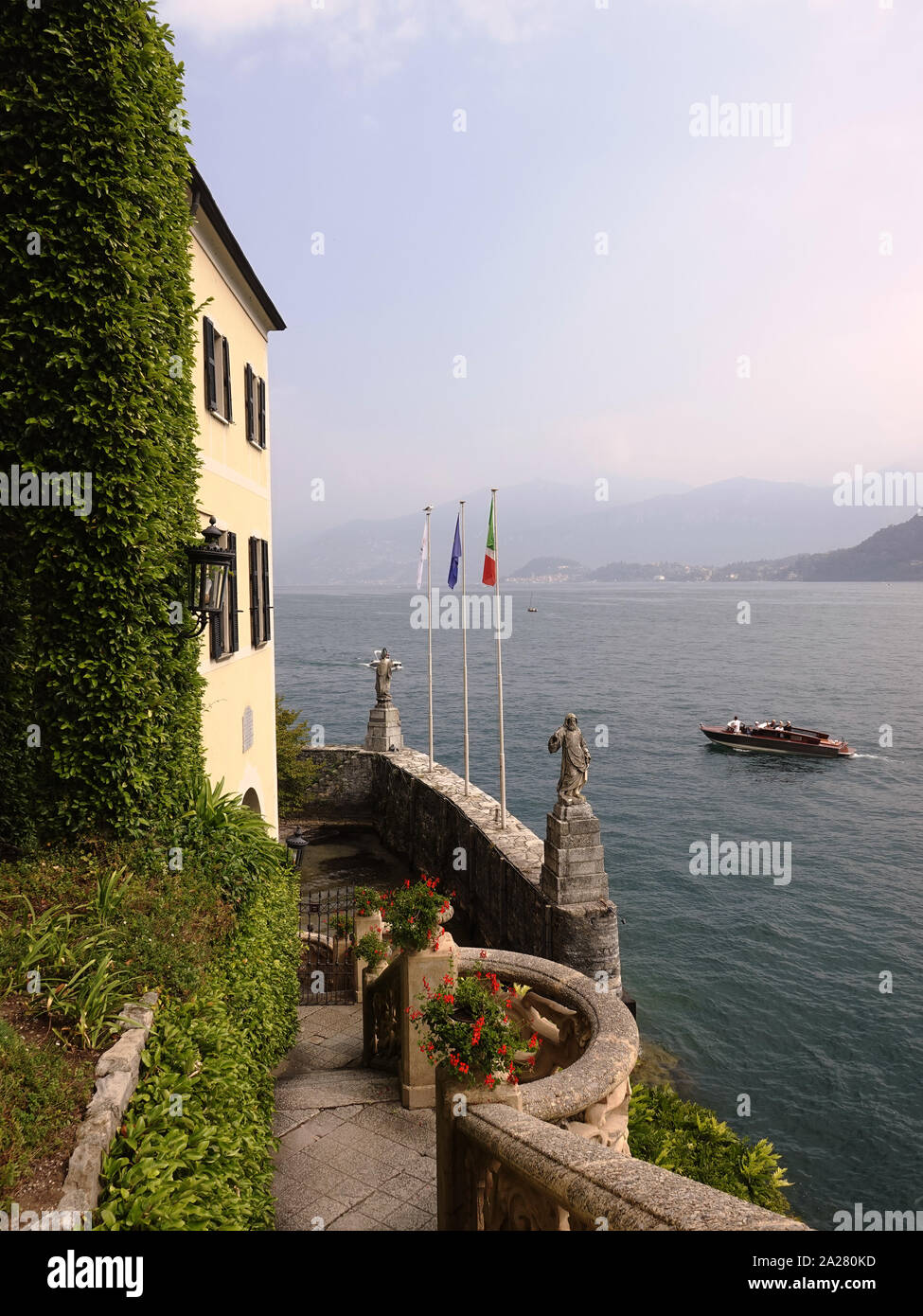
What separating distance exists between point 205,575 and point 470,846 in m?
17.1

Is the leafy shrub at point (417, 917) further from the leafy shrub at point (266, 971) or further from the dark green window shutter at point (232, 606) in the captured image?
the dark green window shutter at point (232, 606)

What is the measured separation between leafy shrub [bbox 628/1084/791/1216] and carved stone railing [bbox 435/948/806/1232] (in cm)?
729

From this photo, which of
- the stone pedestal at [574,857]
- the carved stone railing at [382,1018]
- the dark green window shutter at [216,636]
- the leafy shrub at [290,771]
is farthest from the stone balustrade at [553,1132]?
the leafy shrub at [290,771]

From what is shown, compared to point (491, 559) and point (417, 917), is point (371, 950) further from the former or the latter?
point (491, 559)

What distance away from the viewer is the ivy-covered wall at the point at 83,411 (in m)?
7.45

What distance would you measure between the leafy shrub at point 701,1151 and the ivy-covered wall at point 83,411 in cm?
1053

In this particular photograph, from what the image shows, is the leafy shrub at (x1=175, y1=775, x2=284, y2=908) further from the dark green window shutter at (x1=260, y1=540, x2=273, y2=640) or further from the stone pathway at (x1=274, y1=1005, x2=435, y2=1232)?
the dark green window shutter at (x1=260, y1=540, x2=273, y2=640)

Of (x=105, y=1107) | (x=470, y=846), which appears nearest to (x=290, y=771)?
(x=470, y=846)

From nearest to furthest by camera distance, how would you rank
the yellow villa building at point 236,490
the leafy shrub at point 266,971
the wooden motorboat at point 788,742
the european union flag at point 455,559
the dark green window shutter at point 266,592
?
the leafy shrub at point 266,971 < the yellow villa building at point 236,490 < the dark green window shutter at point 266,592 < the european union flag at point 455,559 < the wooden motorboat at point 788,742

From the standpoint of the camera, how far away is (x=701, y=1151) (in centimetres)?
1423

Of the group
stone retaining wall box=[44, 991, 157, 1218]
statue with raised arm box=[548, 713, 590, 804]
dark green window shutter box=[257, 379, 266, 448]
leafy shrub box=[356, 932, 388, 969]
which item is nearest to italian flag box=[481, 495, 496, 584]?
statue with raised arm box=[548, 713, 590, 804]

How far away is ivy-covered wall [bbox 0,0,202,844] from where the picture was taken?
745 cm

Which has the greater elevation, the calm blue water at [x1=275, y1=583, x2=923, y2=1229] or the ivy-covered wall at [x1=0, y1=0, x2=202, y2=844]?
the ivy-covered wall at [x1=0, y1=0, x2=202, y2=844]

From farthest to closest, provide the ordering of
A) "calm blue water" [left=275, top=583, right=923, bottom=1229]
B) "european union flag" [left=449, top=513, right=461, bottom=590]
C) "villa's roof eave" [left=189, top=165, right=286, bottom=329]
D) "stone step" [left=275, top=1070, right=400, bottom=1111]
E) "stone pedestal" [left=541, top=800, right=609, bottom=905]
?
"european union flag" [left=449, top=513, right=461, bottom=590], "calm blue water" [left=275, top=583, right=923, bottom=1229], "stone pedestal" [left=541, top=800, right=609, bottom=905], "villa's roof eave" [left=189, top=165, right=286, bottom=329], "stone step" [left=275, top=1070, right=400, bottom=1111]
